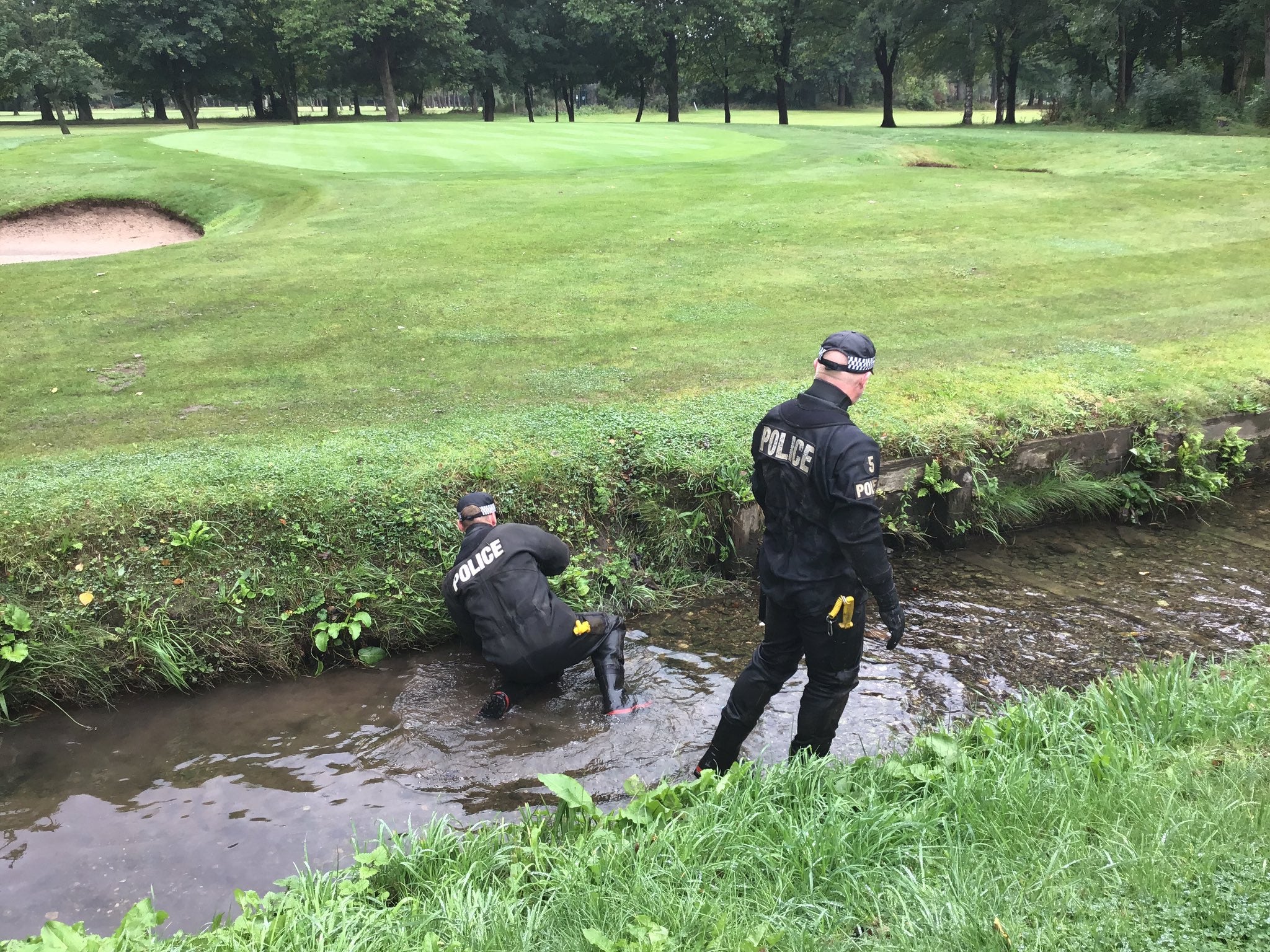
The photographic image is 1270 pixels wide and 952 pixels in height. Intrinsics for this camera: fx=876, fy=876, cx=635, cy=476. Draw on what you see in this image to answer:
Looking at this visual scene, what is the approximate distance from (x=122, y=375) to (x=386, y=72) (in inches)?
1703

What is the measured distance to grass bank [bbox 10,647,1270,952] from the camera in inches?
110

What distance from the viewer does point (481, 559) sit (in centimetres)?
501

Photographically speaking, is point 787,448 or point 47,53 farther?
point 47,53

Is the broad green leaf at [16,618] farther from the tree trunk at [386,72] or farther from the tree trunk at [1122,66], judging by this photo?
the tree trunk at [386,72]

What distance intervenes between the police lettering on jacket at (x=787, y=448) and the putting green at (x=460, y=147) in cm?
1660

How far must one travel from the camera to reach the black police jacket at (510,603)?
16.4ft

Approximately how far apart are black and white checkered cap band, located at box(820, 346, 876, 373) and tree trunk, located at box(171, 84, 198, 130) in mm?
49994

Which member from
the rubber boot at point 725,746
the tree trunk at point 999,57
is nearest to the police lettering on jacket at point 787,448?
the rubber boot at point 725,746

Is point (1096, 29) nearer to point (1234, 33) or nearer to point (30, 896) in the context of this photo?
point (1234, 33)

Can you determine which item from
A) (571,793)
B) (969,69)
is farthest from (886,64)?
(571,793)

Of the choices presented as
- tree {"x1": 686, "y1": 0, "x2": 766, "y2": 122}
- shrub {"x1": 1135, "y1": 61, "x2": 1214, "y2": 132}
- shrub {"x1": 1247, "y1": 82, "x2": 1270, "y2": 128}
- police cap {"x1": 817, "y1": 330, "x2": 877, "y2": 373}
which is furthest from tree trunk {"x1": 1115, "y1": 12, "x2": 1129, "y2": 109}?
police cap {"x1": 817, "y1": 330, "x2": 877, "y2": 373}

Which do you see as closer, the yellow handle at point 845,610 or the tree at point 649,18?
the yellow handle at point 845,610

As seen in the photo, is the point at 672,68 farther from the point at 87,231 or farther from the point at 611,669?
the point at 611,669

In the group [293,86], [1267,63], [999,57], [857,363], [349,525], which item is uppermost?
[293,86]
